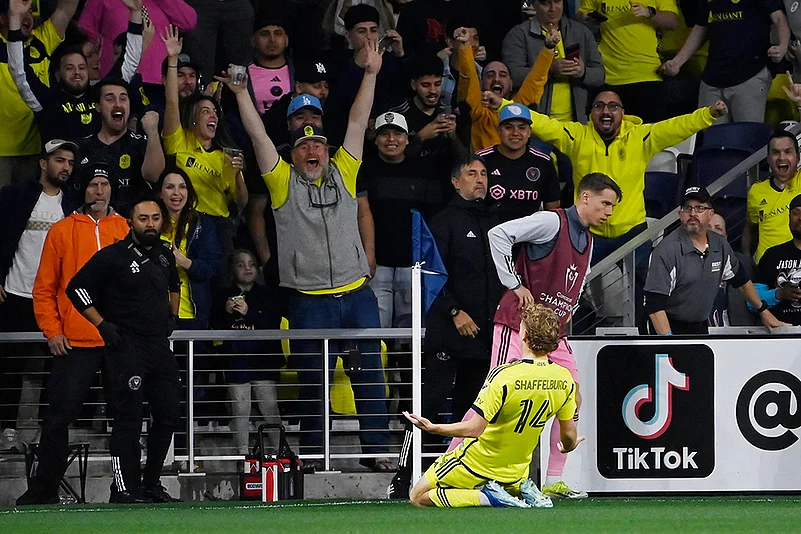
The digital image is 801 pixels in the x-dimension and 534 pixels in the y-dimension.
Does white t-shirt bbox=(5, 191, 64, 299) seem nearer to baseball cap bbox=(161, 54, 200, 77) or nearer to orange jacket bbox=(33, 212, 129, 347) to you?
orange jacket bbox=(33, 212, 129, 347)

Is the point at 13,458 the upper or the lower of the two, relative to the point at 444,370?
lower

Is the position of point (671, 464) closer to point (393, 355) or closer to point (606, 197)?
point (606, 197)

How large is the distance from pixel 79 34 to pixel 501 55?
13.5ft

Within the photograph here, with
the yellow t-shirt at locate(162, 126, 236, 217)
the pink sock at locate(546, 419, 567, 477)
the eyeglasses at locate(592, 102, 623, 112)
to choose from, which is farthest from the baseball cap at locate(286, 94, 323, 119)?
the pink sock at locate(546, 419, 567, 477)

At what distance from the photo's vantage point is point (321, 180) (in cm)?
1161

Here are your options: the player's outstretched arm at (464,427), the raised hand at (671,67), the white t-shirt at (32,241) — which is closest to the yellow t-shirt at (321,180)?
the white t-shirt at (32,241)

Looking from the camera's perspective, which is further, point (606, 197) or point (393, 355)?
point (393, 355)

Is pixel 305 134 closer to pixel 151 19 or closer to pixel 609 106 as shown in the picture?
pixel 151 19

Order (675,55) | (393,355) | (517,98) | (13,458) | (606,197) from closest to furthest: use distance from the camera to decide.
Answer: (606,197) < (13,458) < (393,355) < (517,98) < (675,55)

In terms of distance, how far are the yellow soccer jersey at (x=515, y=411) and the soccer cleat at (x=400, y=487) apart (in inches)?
84.6

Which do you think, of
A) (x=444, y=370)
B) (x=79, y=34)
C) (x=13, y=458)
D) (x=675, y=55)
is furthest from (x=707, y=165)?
(x=13, y=458)

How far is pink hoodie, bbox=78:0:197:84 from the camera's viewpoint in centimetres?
1328

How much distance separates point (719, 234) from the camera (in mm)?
11594

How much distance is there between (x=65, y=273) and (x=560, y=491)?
3.98 metres
